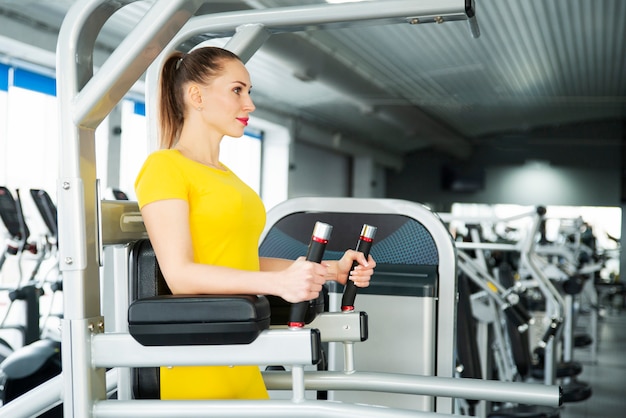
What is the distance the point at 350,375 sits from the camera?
1.47 meters

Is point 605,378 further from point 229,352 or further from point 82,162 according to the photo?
point 82,162

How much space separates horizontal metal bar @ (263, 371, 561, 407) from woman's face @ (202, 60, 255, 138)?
525mm

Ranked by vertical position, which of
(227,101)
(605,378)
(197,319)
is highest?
(227,101)

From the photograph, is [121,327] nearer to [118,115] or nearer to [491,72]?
[118,115]

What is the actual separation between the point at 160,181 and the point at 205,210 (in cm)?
9

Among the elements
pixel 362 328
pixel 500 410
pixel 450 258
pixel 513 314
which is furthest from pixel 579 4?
pixel 362 328

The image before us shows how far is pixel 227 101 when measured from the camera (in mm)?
1354

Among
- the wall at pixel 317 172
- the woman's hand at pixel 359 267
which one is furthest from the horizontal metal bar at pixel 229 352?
the wall at pixel 317 172

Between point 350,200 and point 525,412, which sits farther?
point 525,412

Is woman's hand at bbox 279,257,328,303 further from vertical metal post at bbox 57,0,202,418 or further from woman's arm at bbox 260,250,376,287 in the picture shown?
vertical metal post at bbox 57,0,202,418

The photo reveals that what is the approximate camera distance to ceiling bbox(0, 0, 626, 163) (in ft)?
24.2

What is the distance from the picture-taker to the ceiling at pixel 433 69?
7.38 metres

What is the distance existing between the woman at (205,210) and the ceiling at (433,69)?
5261mm

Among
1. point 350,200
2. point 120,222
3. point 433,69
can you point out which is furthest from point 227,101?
point 433,69
